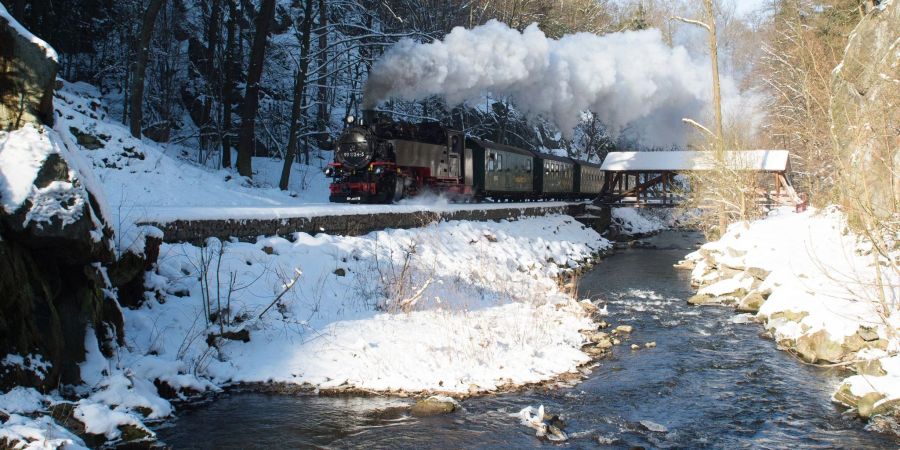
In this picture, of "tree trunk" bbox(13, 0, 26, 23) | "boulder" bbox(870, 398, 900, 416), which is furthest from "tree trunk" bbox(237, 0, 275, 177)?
"boulder" bbox(870, 398, 900, 416)

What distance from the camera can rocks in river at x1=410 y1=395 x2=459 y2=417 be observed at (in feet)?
23.0

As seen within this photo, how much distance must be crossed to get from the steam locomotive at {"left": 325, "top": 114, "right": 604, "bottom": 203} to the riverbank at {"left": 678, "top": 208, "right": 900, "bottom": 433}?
829cm

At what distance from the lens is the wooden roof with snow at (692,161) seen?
1902 centimetres

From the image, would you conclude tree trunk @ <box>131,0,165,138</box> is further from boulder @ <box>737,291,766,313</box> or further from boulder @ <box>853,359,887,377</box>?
boulder @ <box>853,359,887,377</box>

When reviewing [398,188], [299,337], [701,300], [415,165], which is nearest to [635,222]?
[415,165]

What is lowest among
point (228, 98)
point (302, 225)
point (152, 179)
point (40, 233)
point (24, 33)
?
point (302, 225)

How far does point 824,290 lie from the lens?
10328 mm

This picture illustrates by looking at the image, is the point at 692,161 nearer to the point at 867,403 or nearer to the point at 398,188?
the point at 398,188

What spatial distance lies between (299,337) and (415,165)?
11360 millimetres

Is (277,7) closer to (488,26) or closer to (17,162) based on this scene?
(488,26)

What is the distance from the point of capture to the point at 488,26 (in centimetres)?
1959

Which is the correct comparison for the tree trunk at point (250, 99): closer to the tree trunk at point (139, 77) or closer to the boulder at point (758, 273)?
the tree trunk at point (139, 77)

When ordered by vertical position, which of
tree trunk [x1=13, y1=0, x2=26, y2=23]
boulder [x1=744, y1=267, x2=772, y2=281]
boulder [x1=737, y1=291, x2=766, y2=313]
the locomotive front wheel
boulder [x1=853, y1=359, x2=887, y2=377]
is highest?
tree trunk [x1=13, y1=0, x2=26, y2=23]

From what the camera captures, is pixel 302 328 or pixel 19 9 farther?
pixel 19 9
